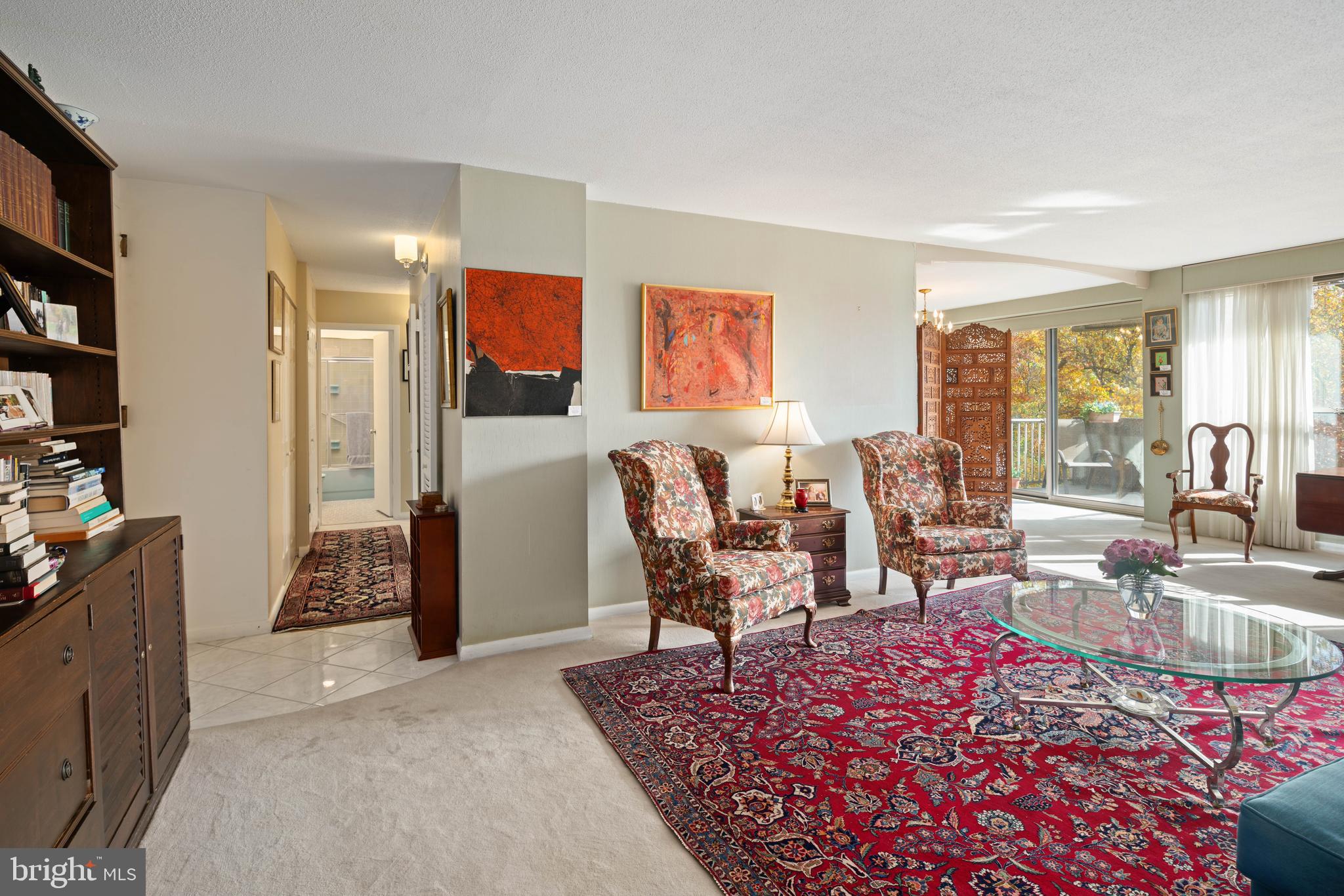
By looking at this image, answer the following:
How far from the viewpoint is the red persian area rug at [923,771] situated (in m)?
1.86

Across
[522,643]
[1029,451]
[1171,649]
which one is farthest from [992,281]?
[522,643]

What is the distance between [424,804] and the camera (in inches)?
86.8

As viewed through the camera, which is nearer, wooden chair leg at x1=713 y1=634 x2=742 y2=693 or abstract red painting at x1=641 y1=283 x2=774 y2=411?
wooden chair leg at x1=713 y1=634 x2=742 y2=693

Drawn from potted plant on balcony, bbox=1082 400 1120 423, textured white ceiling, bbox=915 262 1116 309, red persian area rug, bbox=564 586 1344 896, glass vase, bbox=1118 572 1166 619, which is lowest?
red persian area rug, bbox=564 586 1344 896

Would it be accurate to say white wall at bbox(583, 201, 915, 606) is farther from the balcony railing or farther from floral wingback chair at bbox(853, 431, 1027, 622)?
the balcony railing

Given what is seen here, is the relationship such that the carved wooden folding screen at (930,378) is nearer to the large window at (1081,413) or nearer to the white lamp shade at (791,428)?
the white lamp shade at (791,428)

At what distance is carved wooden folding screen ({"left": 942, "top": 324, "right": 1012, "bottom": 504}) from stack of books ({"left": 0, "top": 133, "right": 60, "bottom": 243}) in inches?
231

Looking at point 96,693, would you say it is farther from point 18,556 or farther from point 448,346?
point 448,346

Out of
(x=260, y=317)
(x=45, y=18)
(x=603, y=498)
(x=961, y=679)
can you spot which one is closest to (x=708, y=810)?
(x=961, y=679)

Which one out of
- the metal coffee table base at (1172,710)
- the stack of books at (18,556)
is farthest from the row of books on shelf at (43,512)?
the metal coffee table base at (1172,710)

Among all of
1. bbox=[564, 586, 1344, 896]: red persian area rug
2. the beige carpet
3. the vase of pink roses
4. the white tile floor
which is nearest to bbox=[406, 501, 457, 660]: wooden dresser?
the white tile floor

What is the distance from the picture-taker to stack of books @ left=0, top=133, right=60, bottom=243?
1796 millimetres

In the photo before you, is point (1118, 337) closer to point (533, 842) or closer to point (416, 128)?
point (416, 128)

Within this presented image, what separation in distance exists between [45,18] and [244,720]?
2479 millimetres
